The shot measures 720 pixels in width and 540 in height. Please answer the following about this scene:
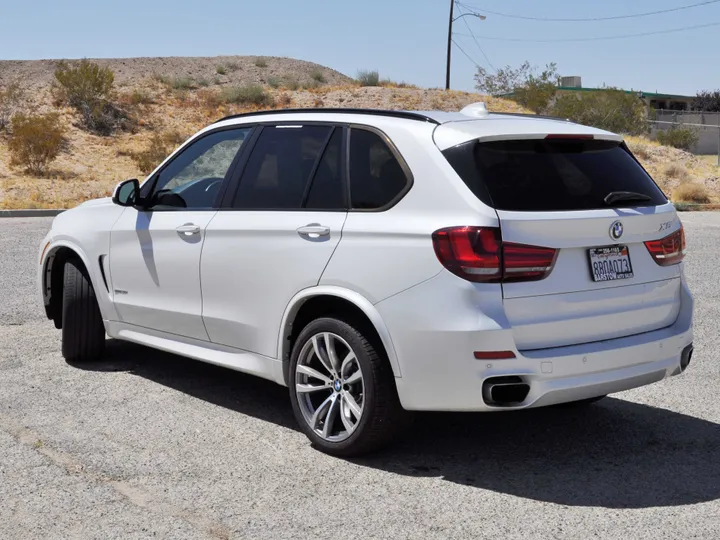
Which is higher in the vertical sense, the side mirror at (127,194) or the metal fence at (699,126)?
the side mirror at (127,194)

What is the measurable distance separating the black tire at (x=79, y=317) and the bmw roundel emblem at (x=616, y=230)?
3882mm

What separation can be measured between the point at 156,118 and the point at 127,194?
39442 millimetres

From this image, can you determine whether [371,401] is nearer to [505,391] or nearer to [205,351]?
[505,391]

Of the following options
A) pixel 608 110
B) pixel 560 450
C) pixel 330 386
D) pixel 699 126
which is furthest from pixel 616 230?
pixel 699 126

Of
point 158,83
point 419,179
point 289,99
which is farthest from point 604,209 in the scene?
point 158,83

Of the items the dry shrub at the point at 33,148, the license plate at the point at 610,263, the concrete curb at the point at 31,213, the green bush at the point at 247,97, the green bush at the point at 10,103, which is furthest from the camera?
the green bush at the point at 247,97

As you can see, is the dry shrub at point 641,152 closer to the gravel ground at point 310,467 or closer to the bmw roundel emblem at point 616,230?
the gravel ground at point 310,467

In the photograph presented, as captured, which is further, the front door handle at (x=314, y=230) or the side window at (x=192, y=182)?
the side window at (x=192, y=182)

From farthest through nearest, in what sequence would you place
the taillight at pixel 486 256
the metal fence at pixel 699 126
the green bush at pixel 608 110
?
the metal fence at pixel 699 126
the green bush at pixel 608 110
the taillight at pixel 486 256

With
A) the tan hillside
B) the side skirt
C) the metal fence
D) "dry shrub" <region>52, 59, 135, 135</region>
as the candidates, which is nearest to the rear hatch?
the side skirt

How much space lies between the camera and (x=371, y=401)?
4922 millimetres

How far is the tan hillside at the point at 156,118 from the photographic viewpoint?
30516 millimetres

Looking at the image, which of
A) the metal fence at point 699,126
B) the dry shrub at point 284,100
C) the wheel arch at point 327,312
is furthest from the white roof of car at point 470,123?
the metal fence at point 699,126

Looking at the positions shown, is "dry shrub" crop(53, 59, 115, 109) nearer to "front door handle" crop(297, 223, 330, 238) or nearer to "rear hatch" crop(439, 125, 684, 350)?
"front door handle" crop(297, 223, 330, 238)
